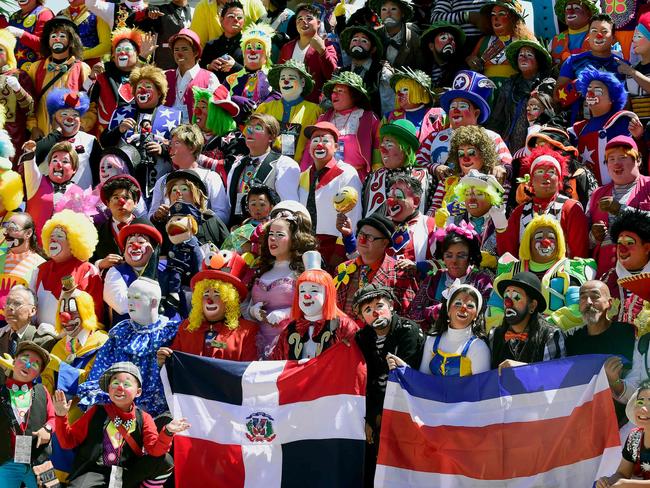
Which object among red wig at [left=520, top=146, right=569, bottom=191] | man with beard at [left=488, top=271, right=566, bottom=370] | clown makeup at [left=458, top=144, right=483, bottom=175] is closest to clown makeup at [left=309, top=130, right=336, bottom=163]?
clown makeup at [left=458, top=144, right=483, bottom=175]

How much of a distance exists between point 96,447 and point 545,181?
4048 mm

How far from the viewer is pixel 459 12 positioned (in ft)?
50.6

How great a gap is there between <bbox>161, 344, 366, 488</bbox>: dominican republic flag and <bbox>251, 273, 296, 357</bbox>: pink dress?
678 mm

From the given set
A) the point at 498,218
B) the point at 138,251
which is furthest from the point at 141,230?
the point at 498,218

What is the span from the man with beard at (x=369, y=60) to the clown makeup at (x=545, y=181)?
306cm

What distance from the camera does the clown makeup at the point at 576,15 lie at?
1466 cm

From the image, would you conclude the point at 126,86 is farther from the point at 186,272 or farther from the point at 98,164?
the point at 186,272

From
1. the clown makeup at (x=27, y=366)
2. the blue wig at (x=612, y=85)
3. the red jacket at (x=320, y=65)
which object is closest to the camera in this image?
the clown makeup at (x=27, y=366)

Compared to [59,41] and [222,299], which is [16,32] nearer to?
[59,41]

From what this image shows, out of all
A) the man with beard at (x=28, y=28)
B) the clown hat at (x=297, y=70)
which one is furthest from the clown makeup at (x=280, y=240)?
the man with beard at (x=28, y=28)

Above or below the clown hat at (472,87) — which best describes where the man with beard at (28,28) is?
above

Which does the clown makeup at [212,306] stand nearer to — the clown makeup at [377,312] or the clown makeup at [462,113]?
the clown makeup at [377,312]

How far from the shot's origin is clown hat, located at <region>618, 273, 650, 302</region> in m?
10.2

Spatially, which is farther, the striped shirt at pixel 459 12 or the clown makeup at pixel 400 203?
the striped shirt at pixel 459 12
